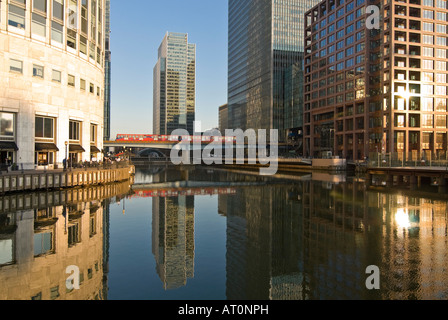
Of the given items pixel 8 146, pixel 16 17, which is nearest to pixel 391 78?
pixel 16 17

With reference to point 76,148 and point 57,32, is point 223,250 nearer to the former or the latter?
point 76,148

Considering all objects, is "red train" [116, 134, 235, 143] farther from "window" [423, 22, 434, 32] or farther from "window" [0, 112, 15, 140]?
"window" [0, 112, 15, 140]

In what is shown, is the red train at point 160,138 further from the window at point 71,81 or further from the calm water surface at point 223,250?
the calm water surface at point 223,250

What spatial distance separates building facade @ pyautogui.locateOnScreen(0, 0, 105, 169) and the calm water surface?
1383cm

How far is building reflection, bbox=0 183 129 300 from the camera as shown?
41.0ft

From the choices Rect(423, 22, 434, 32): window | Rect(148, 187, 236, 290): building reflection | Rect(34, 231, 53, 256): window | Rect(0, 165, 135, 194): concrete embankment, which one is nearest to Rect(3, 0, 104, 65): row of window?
Rect(0, 165, 135, 194): concrete embankment

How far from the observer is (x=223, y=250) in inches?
717

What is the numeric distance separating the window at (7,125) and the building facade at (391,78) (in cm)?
7506

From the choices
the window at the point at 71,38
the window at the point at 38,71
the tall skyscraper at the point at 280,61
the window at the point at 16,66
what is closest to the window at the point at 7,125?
the window at the point at 16,66

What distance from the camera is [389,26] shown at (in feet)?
300

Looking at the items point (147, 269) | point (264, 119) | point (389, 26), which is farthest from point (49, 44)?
point (264, 119)

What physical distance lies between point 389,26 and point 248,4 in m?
118

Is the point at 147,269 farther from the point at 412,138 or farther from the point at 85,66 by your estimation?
the point at 412,138

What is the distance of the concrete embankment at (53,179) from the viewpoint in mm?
35719
